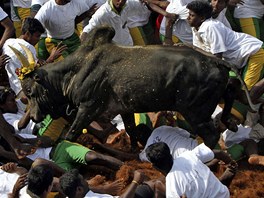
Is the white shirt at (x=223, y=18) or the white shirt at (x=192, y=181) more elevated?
the white shirt at (x=192, y=181)

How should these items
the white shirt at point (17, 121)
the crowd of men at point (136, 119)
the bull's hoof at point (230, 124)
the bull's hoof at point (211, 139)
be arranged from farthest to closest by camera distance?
the white shirt at point (17, 121) → the bull's hoof at point (230, 124) → the bull's hoof at point (211, 139) → the crowd of men at point (136, 119)

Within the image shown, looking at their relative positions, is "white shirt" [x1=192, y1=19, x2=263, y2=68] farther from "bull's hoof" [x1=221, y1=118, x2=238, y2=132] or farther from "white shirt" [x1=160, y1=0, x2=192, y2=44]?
"white shirt" [x1=160, y1=0, x2=192, y2=44]

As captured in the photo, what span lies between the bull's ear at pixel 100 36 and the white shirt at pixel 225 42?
1017mm

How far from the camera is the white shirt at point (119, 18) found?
36.7 feet

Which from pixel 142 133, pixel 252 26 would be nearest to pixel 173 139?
pixel 142 133

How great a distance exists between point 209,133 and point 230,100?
424 mm

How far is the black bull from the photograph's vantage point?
30.1 ft

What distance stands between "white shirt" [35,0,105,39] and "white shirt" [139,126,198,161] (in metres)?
2.77

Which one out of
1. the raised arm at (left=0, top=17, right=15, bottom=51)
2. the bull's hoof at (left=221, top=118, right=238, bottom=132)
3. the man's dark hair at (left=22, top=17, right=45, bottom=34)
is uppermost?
the man's dark hair at (left=22, top=17, right=45, bottom=34)

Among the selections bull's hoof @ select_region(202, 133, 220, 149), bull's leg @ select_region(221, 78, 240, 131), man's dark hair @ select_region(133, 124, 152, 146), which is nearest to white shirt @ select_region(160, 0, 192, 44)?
man's dark hair @ select_region(133, 124, 152, 146)

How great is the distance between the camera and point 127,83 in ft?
30.9

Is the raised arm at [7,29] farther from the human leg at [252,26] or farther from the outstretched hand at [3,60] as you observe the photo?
the human leg at [252,26]

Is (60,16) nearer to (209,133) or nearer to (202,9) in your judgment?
(202,9)

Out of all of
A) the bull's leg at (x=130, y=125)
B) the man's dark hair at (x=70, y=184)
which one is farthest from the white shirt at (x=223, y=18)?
the man's dark hair at (x=70, y=184)
